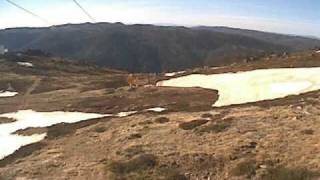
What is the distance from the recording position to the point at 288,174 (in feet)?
76.3

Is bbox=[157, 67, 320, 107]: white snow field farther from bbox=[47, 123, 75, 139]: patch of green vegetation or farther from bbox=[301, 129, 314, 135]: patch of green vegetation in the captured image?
bbox=[301, 129, 314, 135]: patch of green vegetation

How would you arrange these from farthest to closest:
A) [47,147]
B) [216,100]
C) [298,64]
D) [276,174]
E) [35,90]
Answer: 1. [35,90]
2. [298,64]
3. [216,100]
4. [47,147]
5. [276,174]

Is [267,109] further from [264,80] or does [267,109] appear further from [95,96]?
[95,96]

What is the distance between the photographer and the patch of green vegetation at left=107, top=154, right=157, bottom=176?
2688 cm

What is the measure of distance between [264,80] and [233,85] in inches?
142

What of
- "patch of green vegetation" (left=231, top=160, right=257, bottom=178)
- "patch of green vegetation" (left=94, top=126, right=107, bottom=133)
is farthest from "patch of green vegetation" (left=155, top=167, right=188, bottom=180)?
"patch of green vegetation" (left=94, top=126, right=107, bottom=133)

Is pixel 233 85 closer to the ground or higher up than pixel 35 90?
higher up

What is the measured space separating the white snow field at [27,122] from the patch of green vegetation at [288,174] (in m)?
18.7

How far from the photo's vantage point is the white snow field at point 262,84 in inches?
1789

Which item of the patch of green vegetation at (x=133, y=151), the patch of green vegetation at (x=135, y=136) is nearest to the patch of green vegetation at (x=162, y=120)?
the patch of green vegetation at (x=135, y=136)

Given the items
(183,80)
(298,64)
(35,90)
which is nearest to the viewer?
(298,64)

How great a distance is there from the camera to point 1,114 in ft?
171

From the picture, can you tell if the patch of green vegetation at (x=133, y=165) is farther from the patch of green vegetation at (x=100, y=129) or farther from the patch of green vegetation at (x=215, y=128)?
the patch of green vegetation at (x=100, y=129)

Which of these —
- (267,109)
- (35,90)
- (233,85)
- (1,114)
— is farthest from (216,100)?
(35,90)
